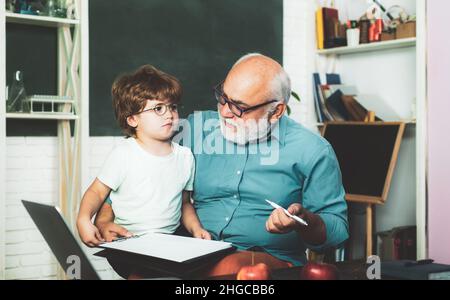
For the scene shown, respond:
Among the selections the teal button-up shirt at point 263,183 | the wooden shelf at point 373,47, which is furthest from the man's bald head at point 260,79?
the wooden shelf at point 373,47

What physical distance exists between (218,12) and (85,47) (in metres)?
1.28

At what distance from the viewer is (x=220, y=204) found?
2.56 metres

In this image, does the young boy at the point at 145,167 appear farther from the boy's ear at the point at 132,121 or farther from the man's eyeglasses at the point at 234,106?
the man's eyeglasses at the point at 234,106

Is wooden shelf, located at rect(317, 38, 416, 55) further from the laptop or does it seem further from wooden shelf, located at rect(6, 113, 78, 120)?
the laptop

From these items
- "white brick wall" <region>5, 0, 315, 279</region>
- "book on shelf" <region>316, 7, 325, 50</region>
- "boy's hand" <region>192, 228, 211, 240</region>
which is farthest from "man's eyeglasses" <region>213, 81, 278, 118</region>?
"book on shelf" <region>316, 7, 325, 50</region>

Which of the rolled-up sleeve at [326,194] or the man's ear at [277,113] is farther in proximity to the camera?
the man's ear at [277,113]

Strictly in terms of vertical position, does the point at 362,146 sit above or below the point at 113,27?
below

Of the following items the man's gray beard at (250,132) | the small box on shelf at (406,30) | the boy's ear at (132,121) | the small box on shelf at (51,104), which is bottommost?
the man's gray beard at (250,132)

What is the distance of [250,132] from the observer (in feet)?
8.43

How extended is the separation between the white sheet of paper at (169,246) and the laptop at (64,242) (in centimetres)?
22

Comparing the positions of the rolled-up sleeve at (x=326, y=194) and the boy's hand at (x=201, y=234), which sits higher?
the rolled-up sleeve at (x=326, y=194)

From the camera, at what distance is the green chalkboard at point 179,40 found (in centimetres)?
413

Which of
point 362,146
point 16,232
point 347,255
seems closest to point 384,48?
point 362,146
